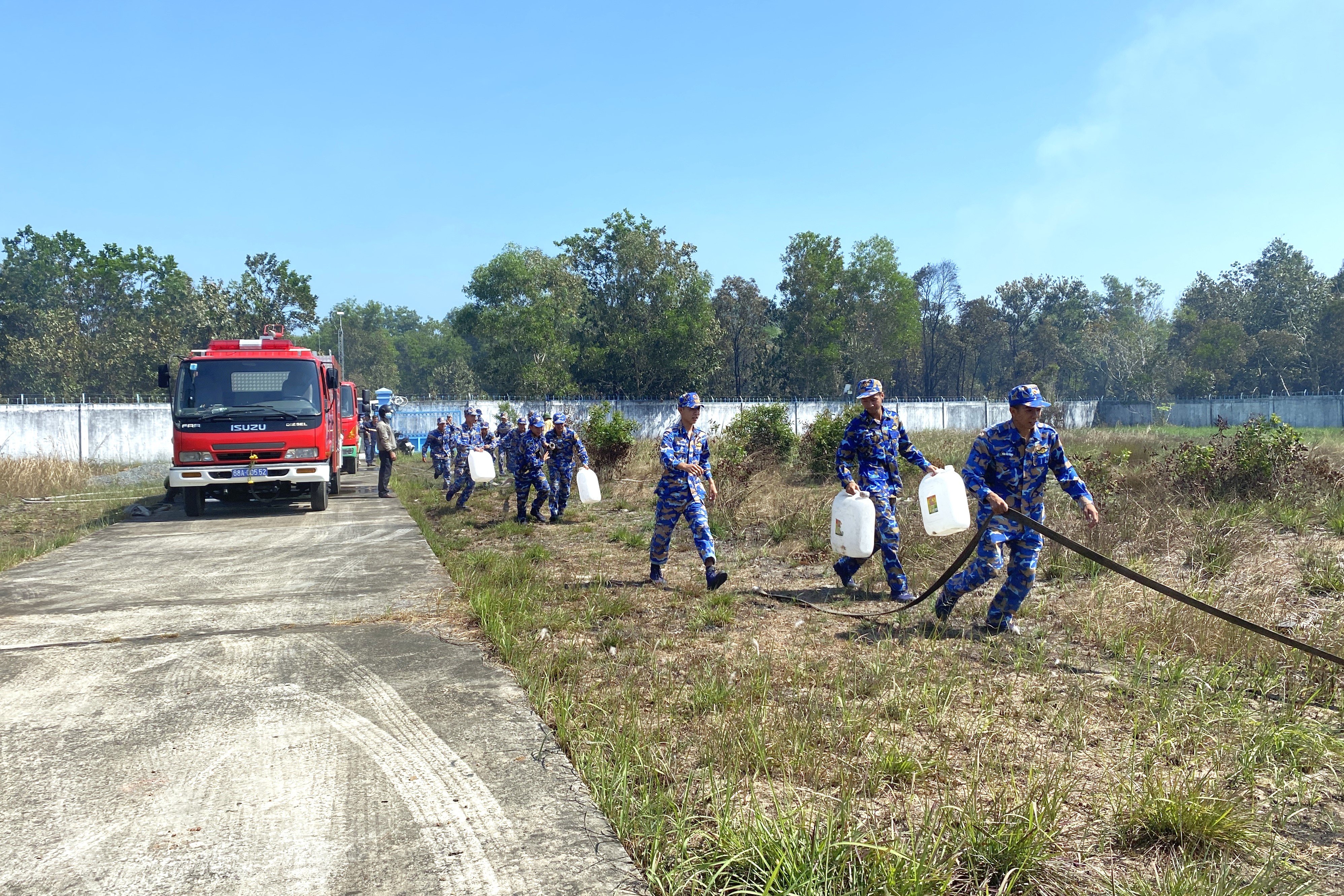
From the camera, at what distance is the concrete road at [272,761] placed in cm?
262

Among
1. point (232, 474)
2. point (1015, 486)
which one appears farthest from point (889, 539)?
point (232, 474)

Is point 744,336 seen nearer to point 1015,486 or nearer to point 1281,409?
point 1281,409

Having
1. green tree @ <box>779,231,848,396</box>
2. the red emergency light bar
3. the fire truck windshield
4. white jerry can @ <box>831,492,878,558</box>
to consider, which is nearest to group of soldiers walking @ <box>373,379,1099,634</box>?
white jerry can @ <box>831,492,878,558</box>

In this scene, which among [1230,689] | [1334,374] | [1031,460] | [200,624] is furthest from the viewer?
[1334,374]

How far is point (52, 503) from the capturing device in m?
14.4

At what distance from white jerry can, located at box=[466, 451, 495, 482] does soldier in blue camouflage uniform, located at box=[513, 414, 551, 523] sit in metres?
0.59

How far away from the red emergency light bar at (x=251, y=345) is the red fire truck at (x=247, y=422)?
0.02 meters

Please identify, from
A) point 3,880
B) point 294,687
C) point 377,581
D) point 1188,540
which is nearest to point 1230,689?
point 1188,540

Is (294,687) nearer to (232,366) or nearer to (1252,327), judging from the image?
(232,366)

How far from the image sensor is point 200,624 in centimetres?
580

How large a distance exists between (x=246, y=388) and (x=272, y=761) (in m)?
10.4

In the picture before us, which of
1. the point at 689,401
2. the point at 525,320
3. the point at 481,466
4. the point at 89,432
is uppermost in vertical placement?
the point at 525,320

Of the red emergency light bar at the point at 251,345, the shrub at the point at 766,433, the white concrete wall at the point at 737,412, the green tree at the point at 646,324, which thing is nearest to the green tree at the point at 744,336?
the green tree at the point at 646,324

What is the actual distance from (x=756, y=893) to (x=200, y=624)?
4.84 meters
